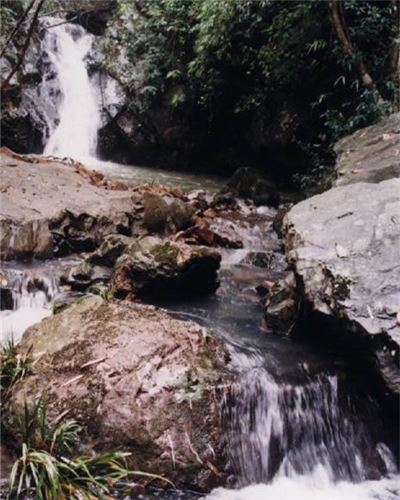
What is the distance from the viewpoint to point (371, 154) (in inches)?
262

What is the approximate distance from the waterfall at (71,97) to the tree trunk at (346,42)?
7015mm

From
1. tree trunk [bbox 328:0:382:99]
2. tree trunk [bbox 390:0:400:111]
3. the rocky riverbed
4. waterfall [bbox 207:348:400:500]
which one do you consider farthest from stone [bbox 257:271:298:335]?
tree trunk [bbox 328:0:382:99]

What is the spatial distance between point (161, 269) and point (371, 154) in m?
3.31

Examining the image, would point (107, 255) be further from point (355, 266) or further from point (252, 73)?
point (252, 73)

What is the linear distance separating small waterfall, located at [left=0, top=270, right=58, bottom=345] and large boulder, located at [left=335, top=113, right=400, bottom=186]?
3.68 m

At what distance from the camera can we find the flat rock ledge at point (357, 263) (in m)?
3.71

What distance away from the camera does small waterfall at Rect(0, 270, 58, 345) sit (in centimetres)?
515

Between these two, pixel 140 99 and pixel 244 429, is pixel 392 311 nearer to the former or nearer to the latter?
pixel 244 429

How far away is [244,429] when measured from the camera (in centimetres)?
355

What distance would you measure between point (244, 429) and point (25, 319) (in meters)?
2.71

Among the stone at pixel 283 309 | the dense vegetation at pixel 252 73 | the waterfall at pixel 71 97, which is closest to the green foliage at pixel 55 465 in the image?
the stone at pixel 283 309

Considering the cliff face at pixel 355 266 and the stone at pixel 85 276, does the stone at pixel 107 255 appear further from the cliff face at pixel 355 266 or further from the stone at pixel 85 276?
the cliff face at pixel 355 266

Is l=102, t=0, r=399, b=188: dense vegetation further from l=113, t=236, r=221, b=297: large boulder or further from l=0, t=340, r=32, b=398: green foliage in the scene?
l=0, t=340, r=32, b=398: green foliage

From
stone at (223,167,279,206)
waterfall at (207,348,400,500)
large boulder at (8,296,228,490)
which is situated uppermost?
stone at (223,167,279,206)
